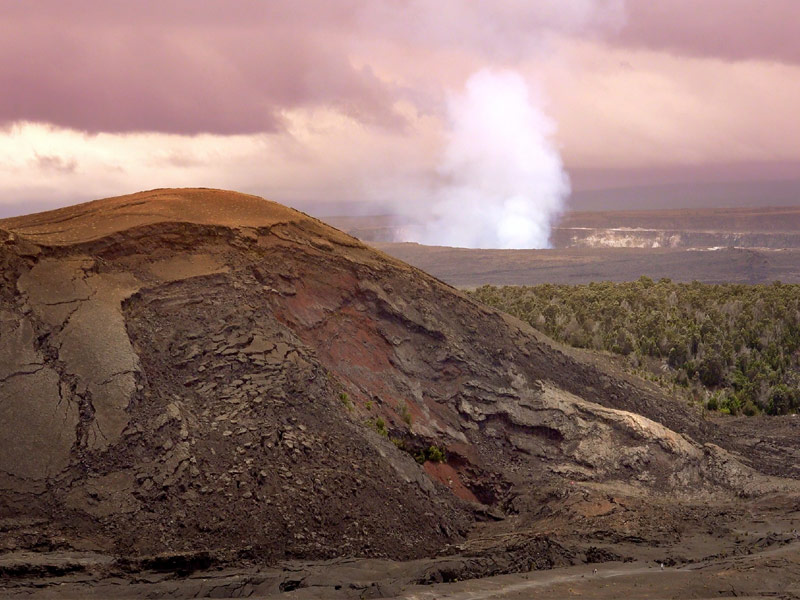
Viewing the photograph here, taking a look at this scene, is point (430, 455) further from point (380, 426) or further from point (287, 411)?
point (287, 411)

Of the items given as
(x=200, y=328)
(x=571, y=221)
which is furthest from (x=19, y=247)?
(x=571, y=221)

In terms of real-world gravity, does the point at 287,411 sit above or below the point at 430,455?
above

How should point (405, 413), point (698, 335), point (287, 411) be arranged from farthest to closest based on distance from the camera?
point (698, 335) < point (405, 413) < point (287, 411)

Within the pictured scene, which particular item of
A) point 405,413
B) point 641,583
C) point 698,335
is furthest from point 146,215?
point 698,335

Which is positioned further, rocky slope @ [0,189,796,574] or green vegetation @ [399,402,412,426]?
green vegetation @ [399,402,412,426]

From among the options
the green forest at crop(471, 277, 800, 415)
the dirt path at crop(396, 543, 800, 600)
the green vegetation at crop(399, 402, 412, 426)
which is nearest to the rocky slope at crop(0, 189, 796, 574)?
the green vegetation at crop(399, 402, 412, 426)

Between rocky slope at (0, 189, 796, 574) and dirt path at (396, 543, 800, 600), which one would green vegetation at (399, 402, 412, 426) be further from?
dirt path at (396, 543, 800, 600)
